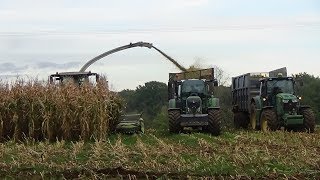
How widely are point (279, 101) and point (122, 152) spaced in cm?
1158

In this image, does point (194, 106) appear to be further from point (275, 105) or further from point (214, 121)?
point (275, 105)

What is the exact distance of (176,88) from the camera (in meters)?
22.5

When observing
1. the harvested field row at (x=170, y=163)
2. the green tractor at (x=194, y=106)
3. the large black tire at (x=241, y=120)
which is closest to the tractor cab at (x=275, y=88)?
the green tractor at (x=194, y=106)

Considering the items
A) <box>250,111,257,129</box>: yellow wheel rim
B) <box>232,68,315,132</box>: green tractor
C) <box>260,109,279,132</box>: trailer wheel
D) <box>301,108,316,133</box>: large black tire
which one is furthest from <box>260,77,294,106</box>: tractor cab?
<box>250,111,257,129</box>: yellow wheel rim

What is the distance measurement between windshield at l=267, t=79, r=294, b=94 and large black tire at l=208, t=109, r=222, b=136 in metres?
4.01

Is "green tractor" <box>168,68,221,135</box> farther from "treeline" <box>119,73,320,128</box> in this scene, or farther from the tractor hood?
"treeline" <box>119,73,320,128</box>

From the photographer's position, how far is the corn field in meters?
17.0

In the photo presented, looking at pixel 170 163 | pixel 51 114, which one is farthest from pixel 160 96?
pixel 170 163

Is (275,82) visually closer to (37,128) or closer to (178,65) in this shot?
(37,128)

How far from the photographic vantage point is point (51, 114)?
1702 cm

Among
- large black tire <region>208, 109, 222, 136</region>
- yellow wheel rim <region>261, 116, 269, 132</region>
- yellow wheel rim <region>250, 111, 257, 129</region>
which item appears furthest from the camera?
yellow wheel rim <region>250, 111, 257, 129</region>

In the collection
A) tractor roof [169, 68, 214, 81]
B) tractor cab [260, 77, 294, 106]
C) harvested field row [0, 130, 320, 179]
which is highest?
tractor roof [169, 68, 214, 81]

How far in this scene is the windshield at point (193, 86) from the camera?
21812 mm

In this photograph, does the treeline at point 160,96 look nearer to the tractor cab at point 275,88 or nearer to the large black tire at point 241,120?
the large black tire at point 241,120
